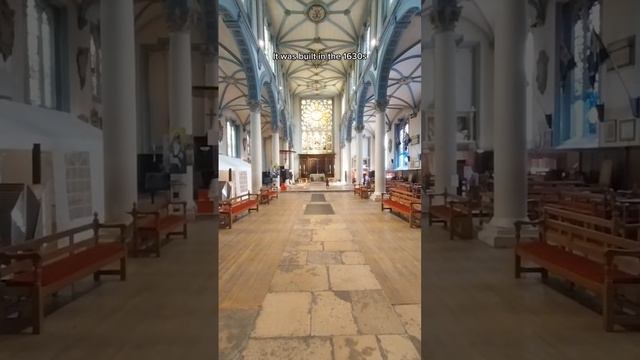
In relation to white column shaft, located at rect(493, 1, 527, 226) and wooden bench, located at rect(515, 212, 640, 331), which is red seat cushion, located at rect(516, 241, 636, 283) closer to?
wooden bench, located at rect(515, 212, 640, 331)

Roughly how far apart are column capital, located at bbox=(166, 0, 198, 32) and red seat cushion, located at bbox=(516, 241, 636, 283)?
708 centimetres

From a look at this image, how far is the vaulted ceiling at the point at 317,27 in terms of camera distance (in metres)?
26.2

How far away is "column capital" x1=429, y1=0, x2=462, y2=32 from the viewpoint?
10.5m

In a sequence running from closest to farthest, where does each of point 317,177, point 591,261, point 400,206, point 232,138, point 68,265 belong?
point 591,261 < point 68,265 < point 400,206 < point 232,138 < point 317,177

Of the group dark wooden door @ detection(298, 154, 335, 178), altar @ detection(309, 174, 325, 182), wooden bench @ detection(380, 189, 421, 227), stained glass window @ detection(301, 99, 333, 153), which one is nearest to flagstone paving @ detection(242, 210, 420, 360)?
wooden bench @ detection(380, 189, 421, 227)

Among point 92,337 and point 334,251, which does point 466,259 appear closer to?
point 334,251

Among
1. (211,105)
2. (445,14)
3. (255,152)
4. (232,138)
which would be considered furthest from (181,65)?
(232,138)

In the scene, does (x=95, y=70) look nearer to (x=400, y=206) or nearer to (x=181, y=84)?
(x=181, y=84)

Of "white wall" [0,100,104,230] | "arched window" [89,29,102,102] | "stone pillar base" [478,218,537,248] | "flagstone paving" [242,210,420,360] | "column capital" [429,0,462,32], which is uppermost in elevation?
"column capital" [429,0,462,32]

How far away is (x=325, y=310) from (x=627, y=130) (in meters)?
10.9

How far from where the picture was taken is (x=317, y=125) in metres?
43.4

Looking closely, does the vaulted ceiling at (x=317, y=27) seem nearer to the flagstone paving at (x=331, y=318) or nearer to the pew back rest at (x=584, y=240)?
the pew back rest at (x=584, y=240)

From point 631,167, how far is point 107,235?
11.8m

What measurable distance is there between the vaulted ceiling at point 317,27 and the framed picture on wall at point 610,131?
49.1 feet
